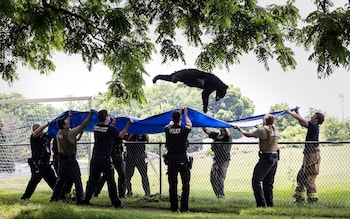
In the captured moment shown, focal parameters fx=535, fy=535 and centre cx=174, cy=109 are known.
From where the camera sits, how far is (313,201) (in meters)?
11.7

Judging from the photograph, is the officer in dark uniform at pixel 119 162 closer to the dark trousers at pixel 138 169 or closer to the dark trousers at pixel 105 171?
the dark trousers at pixel 138 169

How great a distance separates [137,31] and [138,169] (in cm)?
368

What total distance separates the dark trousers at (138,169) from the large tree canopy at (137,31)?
1790 millimetres

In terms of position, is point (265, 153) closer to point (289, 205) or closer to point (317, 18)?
point (289, 205)

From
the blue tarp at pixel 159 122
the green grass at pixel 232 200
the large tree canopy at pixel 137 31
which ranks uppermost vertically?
the large tree canopy at pixel 137 31

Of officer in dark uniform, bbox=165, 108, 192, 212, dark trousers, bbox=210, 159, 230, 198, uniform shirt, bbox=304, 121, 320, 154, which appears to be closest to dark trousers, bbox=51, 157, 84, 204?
officer in dark uniform, bbox=165, 108, 192, 212

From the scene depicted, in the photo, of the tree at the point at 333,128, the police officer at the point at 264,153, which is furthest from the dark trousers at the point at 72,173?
the tree at the point at 333,128

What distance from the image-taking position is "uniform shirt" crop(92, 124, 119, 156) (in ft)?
36.3

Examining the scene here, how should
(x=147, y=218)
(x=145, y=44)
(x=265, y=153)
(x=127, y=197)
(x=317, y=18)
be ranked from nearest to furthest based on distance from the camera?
(x=317, y=18), (x=147, y=218), (x=265, y=153), (x=127, y=197), (x=145, y=44)

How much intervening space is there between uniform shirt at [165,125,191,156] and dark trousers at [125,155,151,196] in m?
3.66

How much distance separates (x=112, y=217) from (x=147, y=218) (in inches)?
24.9

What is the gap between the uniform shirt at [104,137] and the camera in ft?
36.3

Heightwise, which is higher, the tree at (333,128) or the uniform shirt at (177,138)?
the tree at (333,128)

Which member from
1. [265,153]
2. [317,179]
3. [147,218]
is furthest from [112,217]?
[317,179]
